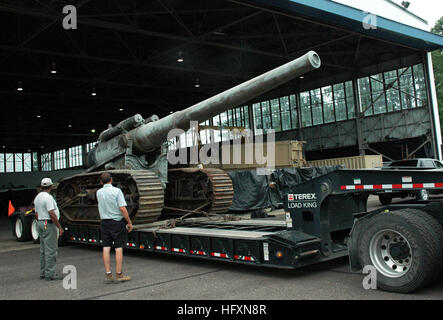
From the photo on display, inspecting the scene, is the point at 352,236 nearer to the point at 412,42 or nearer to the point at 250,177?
the point at 250,177

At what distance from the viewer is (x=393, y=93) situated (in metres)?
31.8

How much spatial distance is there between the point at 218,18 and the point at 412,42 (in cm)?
1207

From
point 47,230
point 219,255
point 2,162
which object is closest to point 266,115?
point 219,255

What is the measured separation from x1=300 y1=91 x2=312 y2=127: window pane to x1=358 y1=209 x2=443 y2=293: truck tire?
31.5 m

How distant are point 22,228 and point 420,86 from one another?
2645cm

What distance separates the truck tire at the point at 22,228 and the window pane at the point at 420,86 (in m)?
25.8

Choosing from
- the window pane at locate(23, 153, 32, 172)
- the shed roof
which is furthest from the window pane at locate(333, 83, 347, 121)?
the window pane at locate(23, 153, 32, 172)

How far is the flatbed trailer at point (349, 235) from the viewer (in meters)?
5.39

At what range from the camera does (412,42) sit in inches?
1030

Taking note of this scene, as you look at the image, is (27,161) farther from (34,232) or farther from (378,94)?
(34,232)

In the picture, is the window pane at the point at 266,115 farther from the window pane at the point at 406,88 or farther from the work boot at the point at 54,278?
the work boot at the point at 54,278

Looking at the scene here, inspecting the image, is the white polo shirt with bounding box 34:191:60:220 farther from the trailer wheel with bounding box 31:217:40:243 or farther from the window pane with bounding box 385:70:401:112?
the window pane with bounding box 385:70:401:112

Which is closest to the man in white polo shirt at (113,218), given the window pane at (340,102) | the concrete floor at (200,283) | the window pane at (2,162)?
the concrete floor at (200,283)
